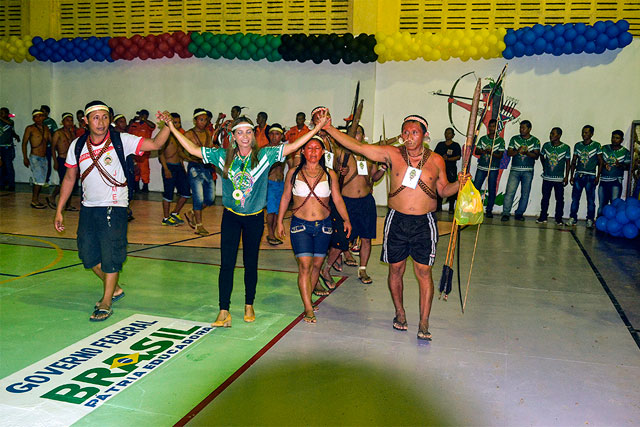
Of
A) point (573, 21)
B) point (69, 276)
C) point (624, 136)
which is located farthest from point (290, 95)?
point (69, 276)

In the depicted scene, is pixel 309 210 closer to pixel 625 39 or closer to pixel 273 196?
pixel 273 196

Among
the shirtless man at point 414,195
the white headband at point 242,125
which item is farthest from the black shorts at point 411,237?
the white headband at point 242,125

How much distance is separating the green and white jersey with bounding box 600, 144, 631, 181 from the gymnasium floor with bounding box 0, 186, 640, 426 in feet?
13.3

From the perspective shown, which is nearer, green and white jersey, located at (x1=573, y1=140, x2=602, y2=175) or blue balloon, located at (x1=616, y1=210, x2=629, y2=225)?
blue balloon, located at (x1=616, y1=210, x2=629, y2=225)

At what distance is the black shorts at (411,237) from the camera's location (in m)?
5.47

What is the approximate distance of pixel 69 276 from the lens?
7500 mm

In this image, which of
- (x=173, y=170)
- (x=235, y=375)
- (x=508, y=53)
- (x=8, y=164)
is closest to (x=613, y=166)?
(x=508, y=53)

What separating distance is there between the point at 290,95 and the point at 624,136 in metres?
8.13

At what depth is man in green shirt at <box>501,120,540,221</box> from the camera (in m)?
13.6

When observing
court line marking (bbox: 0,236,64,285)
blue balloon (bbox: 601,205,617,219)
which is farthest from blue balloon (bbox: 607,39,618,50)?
court line marking (bbox: 0,236,64,285)

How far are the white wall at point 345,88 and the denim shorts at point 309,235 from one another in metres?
9.55

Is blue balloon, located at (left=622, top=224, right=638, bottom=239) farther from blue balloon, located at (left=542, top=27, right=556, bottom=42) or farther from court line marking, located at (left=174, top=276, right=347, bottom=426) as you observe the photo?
court line marking, located at (left=174, top=276, right=347, bottom=426)

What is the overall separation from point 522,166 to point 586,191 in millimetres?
1463

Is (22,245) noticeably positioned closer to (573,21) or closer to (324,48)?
(324,48)
